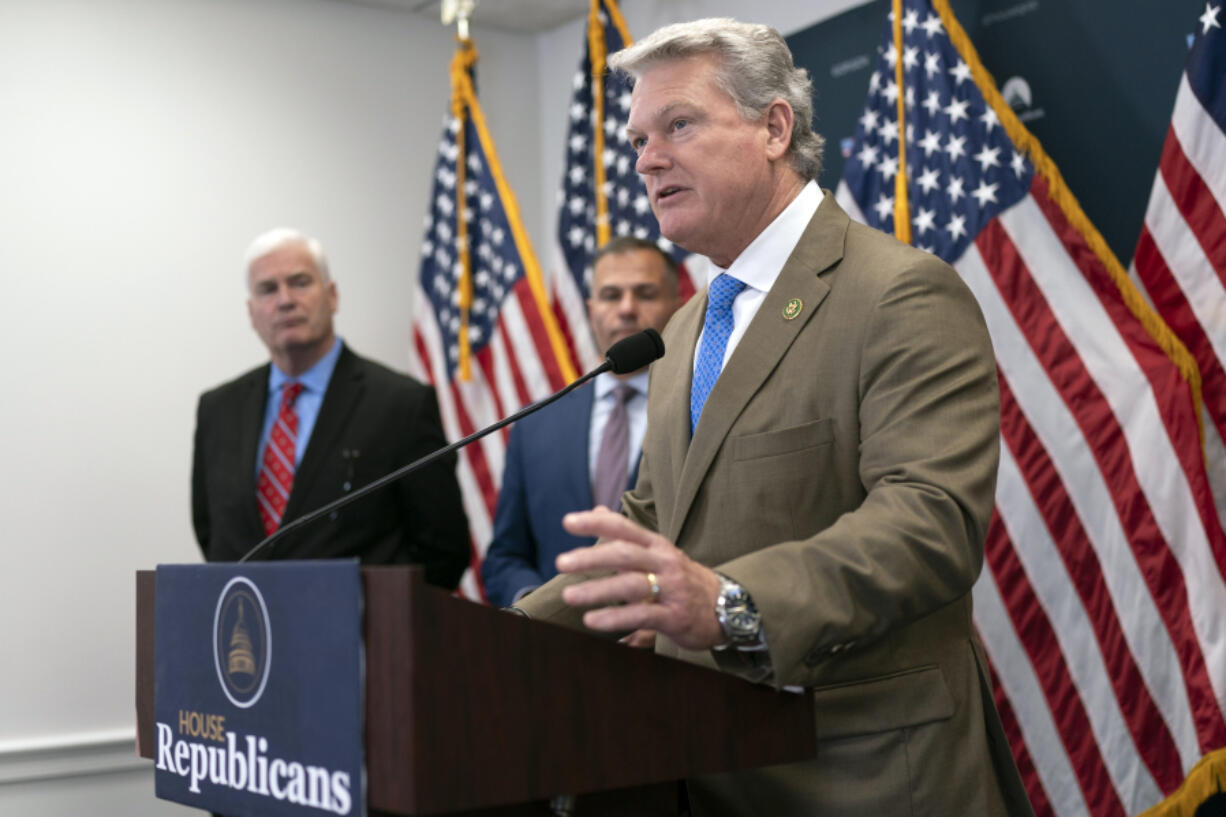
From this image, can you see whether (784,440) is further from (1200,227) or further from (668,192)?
(1200,227)

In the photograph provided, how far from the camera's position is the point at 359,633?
96 centimetres

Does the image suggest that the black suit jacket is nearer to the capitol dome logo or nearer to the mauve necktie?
the mauve necktie

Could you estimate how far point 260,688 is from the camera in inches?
42.3

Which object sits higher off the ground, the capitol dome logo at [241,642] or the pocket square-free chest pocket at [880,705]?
the capitol dome logo at [241,642]

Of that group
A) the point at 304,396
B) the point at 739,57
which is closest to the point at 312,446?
the point at 304,396

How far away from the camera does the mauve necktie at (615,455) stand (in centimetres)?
312

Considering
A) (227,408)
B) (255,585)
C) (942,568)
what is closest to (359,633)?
(255,585)

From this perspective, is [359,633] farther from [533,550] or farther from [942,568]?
[533,550]

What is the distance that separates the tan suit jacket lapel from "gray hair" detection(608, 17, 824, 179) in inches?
8.0

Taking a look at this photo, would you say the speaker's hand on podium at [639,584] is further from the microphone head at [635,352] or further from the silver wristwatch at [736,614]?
the microphone head at [635,352]

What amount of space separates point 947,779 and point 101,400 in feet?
11.0

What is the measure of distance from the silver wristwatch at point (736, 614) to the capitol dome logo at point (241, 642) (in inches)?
15.2

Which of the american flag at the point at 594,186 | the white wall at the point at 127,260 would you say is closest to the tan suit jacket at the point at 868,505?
the american flag at the point at 594,186

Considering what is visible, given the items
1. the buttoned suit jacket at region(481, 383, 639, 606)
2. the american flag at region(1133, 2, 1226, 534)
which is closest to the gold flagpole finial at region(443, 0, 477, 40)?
the buttoned suit jacket at region(481, 383, 639, 606)
